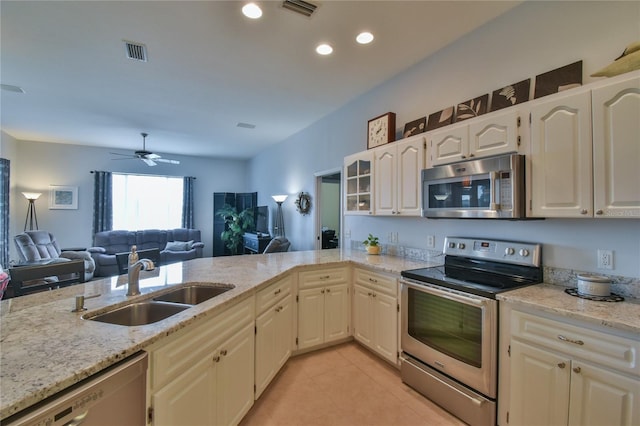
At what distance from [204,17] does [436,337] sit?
3.01 meters

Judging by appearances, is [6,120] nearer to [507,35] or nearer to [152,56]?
[152,56]

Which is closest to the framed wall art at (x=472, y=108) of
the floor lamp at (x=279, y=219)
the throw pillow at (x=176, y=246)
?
the floor lamp at (x=279, y=219)

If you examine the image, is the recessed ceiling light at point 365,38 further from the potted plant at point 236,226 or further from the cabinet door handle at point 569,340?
the potted plant at point 236,226

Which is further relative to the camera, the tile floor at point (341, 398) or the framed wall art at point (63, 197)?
the framed wall art at point (63, 197)

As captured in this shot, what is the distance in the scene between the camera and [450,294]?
196cm

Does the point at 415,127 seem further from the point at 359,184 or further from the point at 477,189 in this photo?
the point at 477,189

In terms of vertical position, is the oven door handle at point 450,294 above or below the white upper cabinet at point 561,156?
below

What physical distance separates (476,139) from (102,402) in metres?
2.52

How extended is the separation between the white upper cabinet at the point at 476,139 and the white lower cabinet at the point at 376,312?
115 cm

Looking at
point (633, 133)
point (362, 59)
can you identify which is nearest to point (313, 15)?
point (362, 59)

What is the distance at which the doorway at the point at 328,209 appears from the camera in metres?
4.80

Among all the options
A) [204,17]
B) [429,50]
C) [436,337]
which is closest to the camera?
[436,337]

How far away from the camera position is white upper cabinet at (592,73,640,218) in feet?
4.71

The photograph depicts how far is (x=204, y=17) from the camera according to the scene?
224 cm
